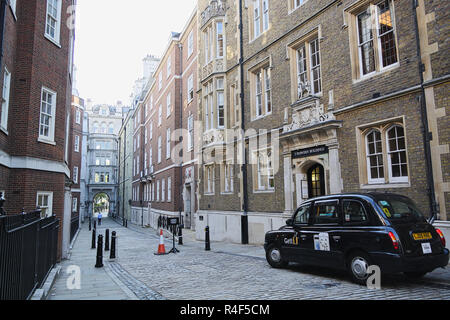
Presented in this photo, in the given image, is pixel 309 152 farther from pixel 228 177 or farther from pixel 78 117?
pixel 78 117

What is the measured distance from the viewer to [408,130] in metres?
9.04

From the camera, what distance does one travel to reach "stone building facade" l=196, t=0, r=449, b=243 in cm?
876

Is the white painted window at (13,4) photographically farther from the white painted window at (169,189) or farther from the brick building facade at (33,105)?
the white painted window at (169,189)

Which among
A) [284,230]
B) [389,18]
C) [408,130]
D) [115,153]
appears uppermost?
[115,153]

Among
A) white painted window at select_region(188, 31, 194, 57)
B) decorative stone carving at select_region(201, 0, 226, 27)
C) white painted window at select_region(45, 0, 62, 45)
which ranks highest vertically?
white painted window at select_region(188, 31, 194, 57)

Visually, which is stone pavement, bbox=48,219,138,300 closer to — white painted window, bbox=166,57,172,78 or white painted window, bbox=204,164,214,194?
white painted window, bbox=204,164,214,194

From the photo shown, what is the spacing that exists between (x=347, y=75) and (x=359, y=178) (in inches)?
137

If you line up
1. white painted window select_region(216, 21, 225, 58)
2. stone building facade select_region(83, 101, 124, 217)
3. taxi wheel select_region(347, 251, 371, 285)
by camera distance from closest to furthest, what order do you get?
1. taxi wheel select_region(347, 251, 371, 285)
2. white painted window select_region(216, 21, 225, 58)
3. stone building facade select_region(83, 101, 124, 217)

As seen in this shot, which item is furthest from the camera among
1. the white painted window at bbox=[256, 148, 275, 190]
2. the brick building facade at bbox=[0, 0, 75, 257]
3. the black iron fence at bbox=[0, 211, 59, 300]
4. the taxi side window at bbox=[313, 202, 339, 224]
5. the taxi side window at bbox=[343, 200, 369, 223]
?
the white painted window at bbox=[256, 148, 275, 190]

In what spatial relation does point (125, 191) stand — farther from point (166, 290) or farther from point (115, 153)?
point (166, 290)

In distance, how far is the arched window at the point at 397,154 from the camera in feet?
30.6

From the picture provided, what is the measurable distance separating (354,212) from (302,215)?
5.13ft

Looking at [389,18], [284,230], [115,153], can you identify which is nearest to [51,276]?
[284,230]

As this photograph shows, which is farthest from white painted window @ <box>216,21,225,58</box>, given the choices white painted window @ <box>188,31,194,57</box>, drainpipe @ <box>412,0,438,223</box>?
drainpipe @ <box>412,0,438,223</box>
